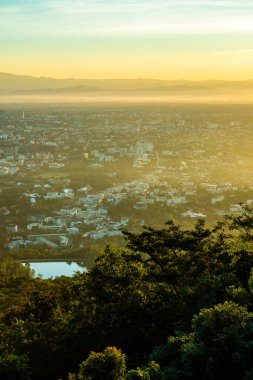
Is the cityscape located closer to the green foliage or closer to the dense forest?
the dense forest

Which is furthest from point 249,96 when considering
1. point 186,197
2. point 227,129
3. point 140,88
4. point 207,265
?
point 207,265

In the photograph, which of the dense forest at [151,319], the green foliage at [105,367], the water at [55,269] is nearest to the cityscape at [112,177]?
the water at [55,269]

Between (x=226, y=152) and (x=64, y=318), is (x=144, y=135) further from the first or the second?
(x=64, y=318)

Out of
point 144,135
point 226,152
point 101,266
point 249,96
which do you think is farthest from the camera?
point 249,96

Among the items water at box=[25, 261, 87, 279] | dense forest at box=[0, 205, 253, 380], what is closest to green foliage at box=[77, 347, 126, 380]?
dense forest at box=[0, 205, 253, 380]

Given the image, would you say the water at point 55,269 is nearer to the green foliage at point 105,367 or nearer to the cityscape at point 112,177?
the cityscape at point 112,177

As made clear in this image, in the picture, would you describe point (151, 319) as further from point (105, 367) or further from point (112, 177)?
point (112, 177)
